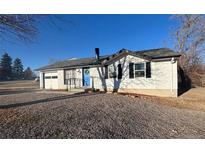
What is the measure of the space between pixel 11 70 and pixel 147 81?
78.5 metres

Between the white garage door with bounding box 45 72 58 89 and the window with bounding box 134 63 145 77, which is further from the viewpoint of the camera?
the white garage door with bounding box 45 72 58 89

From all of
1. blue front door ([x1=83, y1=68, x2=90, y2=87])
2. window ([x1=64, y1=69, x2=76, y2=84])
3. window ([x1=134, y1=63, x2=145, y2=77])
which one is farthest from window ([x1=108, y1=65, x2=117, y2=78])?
window ([x1=64, y1=69, x2=76, y2=84])

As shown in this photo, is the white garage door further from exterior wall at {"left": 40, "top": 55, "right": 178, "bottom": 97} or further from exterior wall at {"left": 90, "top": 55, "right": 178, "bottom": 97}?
exterior wall at {"left": 90, "top": 55, "right": 178, "bottom": 97}

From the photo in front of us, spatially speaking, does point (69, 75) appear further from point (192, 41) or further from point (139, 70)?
point (192, 41)

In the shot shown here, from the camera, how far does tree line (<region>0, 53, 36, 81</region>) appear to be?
219ft

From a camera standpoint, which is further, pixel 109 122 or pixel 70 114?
pixel 70 114

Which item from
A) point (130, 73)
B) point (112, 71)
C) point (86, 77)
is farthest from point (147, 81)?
point (86, 77)

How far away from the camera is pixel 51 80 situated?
1838cm
